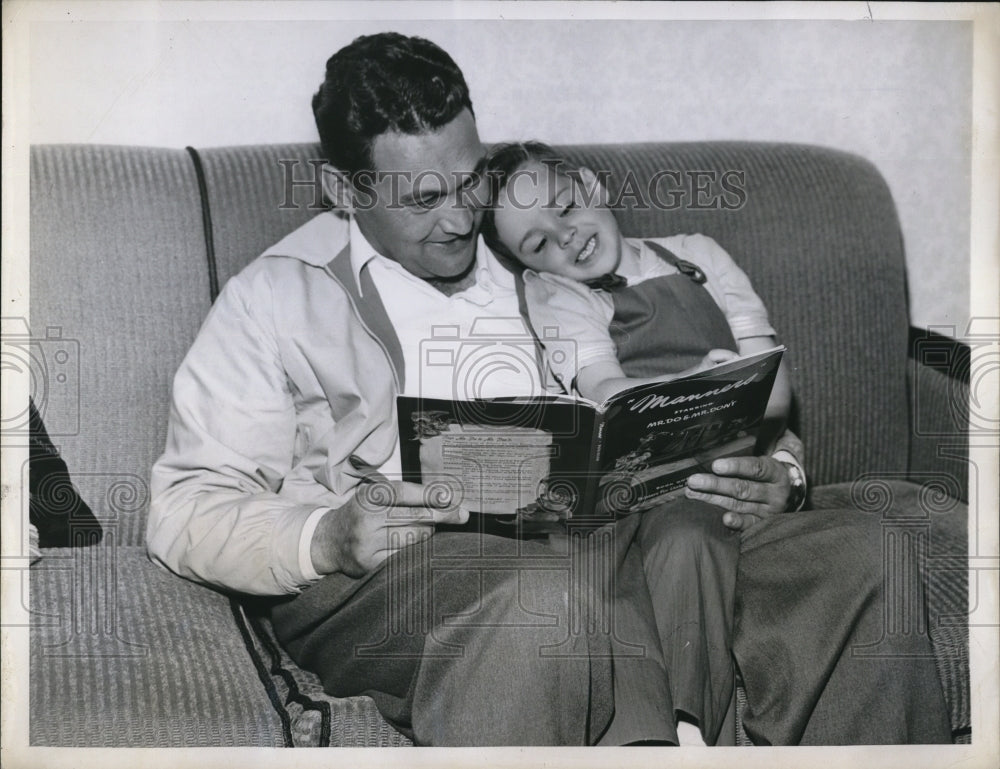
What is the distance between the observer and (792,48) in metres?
1.32

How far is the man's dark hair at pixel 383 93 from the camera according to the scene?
1169mm

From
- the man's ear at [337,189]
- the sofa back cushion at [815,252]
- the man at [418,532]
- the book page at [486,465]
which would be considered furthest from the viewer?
the sofa back cushion at [815,252]

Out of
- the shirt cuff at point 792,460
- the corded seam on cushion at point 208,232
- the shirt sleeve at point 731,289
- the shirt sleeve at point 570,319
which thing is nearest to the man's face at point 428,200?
the shirt sleeve at point 570,319

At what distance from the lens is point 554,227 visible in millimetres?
1229

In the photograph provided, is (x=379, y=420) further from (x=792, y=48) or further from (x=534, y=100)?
(x=792, y=48)

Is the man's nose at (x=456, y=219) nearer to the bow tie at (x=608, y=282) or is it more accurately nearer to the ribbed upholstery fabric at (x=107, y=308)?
the bow tie at (x=608, y=282)

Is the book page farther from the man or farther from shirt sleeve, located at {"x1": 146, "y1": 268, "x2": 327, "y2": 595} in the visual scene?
shirt sleeve, located at {"x1": 146, "y1": 268, "x2": 327, "y2": 595}

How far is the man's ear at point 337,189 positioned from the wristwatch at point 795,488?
0.66 m

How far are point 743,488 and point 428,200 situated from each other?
527mm

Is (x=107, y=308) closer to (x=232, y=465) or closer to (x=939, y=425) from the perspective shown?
(x=232, y=465)

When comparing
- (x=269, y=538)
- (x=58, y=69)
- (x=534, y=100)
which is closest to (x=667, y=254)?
(x=534, y=100)

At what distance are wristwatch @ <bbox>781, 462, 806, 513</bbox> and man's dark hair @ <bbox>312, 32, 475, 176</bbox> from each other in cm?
62

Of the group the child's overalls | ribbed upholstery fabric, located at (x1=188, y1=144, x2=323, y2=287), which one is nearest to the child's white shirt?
the child's overalls

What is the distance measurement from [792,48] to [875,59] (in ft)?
0.38
